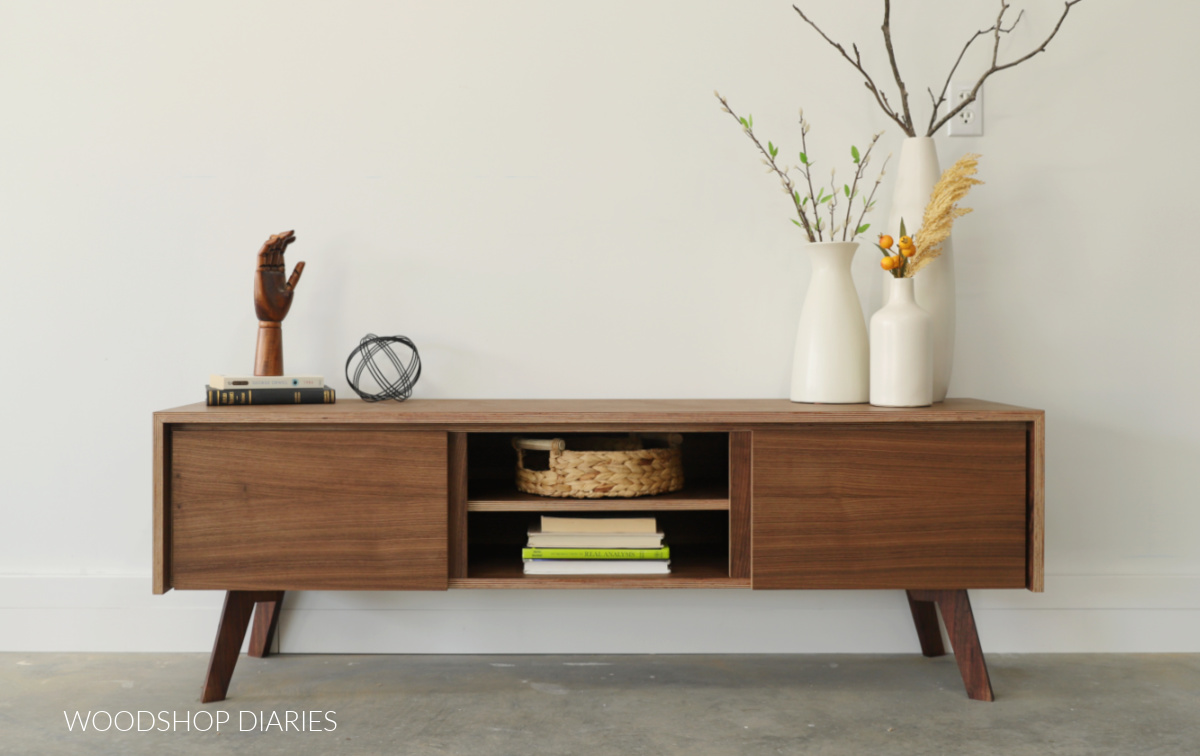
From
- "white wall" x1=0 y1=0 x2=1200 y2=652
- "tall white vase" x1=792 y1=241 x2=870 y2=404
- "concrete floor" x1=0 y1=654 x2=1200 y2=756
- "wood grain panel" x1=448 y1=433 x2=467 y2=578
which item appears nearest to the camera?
"concrete floor" x1=0 y1=654 x2=1200 y2=756

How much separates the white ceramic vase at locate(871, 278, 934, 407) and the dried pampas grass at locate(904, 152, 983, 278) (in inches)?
2.0

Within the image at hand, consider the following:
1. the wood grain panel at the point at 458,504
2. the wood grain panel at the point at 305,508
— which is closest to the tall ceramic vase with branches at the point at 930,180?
the wood grain panel at the point at 458,504

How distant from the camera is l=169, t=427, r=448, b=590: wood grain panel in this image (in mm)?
1419

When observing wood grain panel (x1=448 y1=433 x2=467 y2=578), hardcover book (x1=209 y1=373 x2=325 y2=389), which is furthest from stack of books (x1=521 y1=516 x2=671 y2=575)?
hardcover book (x1=209 y1=373 x2=325 y2=389)

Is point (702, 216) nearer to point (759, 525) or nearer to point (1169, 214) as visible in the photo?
point (759, 525)

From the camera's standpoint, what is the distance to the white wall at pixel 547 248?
5.82 feet

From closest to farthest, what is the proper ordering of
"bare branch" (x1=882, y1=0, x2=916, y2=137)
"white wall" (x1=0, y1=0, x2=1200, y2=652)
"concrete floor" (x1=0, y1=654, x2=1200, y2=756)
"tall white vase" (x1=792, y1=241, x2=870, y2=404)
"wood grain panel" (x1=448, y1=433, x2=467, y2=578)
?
"concrete floor" (x1=0, y1=654, x2=1200, y2=756) → "wood grain panel" (x1=448, y1=433, x2=467, y2=578) → "tall white vase" (x1=792, y1=241, x2=870, y2=404) → "bare branch" (x1=882, y1=0, x2=916, y2=137) → "white wall" (x1=0, y1=0, x2=1200, y2=652)

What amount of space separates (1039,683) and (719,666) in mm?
639

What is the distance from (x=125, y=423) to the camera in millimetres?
1790

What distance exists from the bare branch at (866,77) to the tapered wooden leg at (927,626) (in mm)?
1005

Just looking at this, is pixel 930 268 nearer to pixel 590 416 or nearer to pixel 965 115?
pixel 965 115

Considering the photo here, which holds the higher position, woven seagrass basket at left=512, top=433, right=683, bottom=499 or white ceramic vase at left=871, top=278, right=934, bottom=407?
white ceramic vase at left=871, top=278, right=934, bottom=407

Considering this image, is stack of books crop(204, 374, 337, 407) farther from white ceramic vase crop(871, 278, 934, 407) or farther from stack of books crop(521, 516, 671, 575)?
white ceramic vase crop(871, 278, 934, 407)

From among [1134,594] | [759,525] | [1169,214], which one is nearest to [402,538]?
[759,525]
